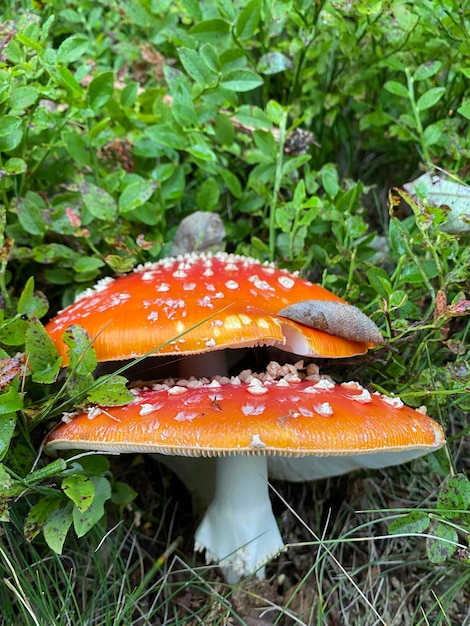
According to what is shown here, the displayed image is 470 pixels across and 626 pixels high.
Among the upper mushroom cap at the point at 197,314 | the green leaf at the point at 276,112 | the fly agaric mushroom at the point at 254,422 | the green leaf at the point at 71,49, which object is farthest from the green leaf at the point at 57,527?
the green leaf at the point at 276,112

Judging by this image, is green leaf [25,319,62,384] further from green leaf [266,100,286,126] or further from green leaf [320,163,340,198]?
green leaf [266,100,286,126]

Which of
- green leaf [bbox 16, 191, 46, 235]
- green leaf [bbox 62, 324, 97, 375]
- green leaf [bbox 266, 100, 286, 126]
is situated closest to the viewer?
green leaf [bbox 62, 324, 97, 375]

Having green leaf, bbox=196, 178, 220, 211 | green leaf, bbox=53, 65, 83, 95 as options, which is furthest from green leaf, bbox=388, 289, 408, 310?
green leaf, bbox=53, 65, 83, 95

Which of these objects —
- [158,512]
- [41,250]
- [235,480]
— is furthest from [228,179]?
[158,512]

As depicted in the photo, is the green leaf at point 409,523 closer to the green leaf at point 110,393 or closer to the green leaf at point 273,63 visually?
the green leaf at point 110,393

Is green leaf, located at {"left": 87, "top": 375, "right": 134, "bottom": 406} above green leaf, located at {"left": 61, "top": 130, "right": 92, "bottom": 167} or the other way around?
the other way around

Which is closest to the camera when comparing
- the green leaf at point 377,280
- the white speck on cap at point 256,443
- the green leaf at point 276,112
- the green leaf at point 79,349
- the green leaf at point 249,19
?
the white speck on cap at point 256,443
